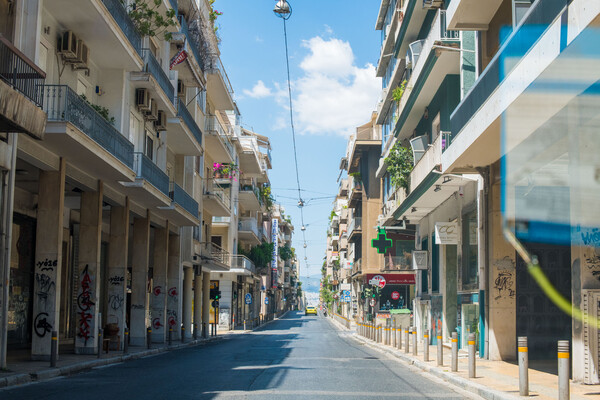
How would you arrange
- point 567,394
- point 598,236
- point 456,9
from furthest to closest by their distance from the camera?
point 456,9 → point 598,236 → point 567,394

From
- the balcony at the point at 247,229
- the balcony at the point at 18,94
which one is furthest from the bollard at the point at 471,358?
the balcony at the point at 247,229

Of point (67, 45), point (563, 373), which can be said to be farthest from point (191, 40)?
point (563, 373)

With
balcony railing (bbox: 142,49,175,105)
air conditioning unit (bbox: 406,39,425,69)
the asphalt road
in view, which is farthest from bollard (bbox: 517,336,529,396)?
balcony railing (bbox: 142,49,175,105)

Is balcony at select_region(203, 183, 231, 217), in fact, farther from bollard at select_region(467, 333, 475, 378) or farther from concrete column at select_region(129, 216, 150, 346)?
bollard at select_region(467, 333, 475, 378)

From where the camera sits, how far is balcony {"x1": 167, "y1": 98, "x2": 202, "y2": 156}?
Result: 29.0 m

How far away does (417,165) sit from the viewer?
24547 mm

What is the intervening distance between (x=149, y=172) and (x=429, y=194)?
933 centimetres

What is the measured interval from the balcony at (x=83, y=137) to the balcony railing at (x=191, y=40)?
1077 centimetres

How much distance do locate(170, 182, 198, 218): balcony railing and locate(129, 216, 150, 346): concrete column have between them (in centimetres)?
228

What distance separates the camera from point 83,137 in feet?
56.4

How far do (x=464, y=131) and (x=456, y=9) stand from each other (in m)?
3.07

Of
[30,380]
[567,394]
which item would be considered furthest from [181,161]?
[567,394]

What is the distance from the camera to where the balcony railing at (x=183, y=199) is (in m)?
29.0

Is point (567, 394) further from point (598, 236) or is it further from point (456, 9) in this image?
point (456, 9)
